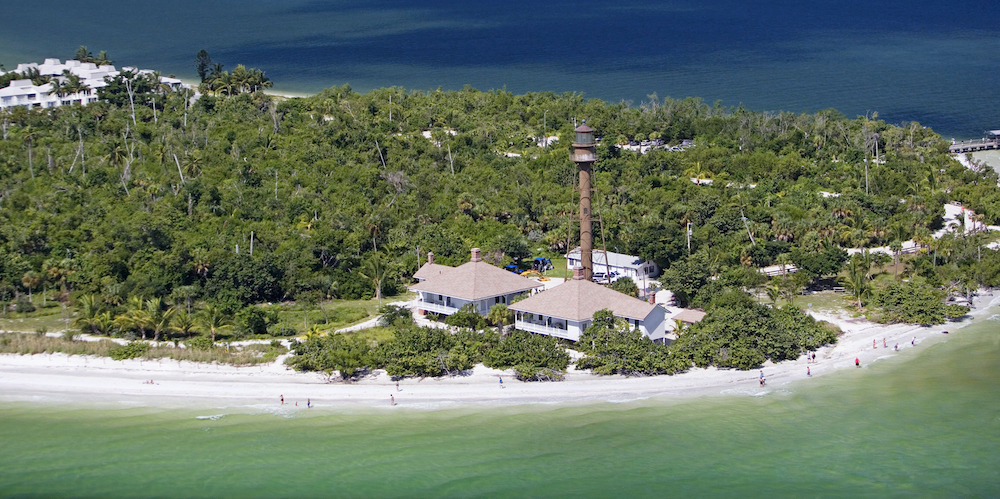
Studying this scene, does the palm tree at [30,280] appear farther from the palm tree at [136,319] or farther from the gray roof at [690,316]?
the gray roof at [690,316]

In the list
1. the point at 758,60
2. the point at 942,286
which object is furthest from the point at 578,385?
the point at 758,60

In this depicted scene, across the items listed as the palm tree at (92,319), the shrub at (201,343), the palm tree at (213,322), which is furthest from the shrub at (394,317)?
the palm tree at (92,319)

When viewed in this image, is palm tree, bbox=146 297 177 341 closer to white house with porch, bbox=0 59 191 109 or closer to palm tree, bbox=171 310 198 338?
palm tree, bbox=171 310 198 338

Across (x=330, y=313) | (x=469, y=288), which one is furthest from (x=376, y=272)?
(x=469, y=288)

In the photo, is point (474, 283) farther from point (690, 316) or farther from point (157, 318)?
point (157, 318)

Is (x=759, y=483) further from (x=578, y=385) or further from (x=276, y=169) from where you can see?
(x=276, y=169)
